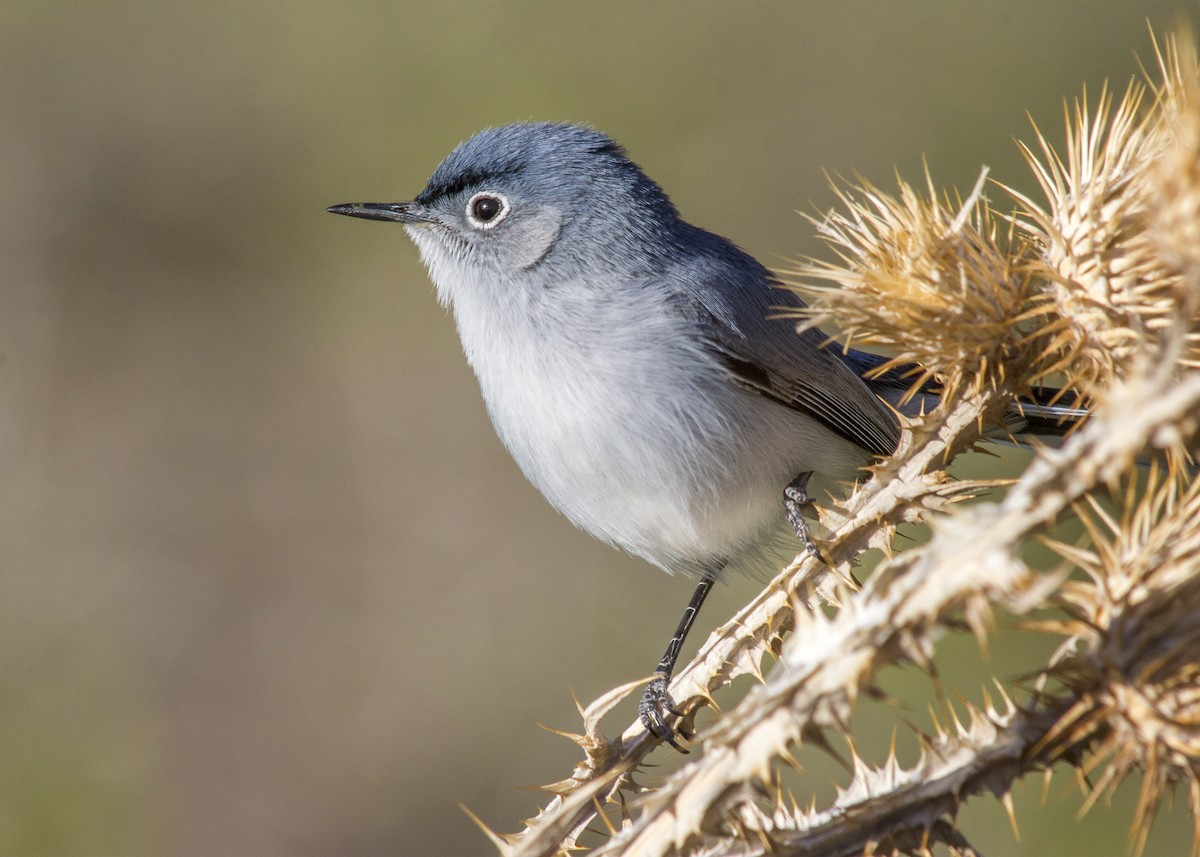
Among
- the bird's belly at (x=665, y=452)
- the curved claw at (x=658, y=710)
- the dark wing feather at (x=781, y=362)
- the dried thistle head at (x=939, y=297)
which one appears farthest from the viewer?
the dark wing feather at (x=781, y=362)

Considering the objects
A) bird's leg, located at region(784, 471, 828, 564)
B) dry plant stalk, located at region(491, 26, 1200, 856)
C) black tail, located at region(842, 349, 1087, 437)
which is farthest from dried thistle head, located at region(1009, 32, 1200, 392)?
bird's leg, located at region(784, 471, 828, 564)

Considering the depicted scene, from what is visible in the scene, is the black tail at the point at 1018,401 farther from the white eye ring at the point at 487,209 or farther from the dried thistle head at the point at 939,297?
the white eye ring at the point at 487,209

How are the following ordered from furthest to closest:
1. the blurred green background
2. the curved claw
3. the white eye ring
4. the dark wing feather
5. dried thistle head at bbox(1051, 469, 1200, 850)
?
the blurred green background → the white eye ring → the dark wing feather → the curved claw → dried thistle head at bbox(1051, 469, 1200, 850)

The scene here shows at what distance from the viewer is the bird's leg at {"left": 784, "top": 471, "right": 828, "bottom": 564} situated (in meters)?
2.89

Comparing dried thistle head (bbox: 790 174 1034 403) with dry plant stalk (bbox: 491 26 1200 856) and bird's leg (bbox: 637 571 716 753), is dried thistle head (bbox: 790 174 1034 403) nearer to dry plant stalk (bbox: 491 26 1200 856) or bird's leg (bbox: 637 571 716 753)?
dry plant stalk (bbox: 491 26 1200 856)

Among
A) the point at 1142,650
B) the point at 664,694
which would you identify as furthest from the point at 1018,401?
the point at 664,694

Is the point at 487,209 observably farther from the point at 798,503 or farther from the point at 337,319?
the point at 337,319

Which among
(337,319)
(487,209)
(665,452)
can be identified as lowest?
(337,319)

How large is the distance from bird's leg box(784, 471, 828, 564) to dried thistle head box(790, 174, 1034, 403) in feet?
3.86

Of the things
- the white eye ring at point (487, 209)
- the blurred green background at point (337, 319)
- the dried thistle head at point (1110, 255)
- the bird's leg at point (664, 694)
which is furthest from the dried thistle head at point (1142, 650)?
the blurred green background at point (337, 319)

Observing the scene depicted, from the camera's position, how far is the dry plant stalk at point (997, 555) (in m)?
1.04

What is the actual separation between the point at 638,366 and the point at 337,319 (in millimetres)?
3390

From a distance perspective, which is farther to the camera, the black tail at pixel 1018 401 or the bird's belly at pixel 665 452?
the bird's belly at pixel 665 452

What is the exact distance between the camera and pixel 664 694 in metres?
2.57
